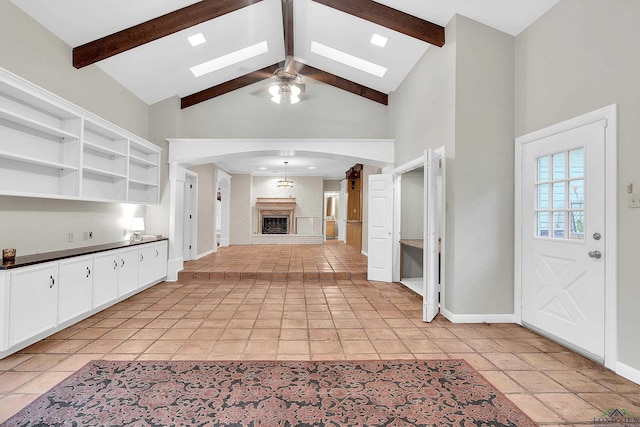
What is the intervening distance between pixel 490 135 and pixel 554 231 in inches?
47.8

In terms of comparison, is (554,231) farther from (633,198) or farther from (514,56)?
(514,56)

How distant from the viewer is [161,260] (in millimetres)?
5312

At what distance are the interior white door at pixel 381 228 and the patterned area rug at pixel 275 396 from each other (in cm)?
304

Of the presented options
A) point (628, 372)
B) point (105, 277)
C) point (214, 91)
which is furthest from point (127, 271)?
point (628, 372)

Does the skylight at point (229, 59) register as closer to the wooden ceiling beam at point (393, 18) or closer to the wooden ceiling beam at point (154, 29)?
the wooden ceiling beam at point (154, 29)

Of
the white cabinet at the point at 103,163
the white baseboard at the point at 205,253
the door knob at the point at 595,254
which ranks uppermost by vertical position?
the white cabinet at the point at 103,163

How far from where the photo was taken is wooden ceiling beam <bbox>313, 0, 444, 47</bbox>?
12.5 feet

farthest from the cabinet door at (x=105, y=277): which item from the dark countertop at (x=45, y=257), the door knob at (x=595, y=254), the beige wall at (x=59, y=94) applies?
the door knob at (x=595, y=254)

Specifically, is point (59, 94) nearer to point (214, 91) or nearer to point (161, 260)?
point (214, 91)

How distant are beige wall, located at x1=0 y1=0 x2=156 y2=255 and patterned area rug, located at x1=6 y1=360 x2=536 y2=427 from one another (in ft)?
5.54

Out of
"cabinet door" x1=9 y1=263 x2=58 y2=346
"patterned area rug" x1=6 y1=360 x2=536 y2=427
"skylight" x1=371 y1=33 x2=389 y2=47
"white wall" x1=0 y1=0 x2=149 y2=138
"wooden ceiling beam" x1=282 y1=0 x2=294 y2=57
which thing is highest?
"wooden ceiling beam" x1=282 y1=0 x2=294 y2=57

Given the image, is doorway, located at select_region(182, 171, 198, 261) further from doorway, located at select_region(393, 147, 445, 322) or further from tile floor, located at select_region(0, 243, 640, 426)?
doorway, located at select_region(393, 147, 445, 322)

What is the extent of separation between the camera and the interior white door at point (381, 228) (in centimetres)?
558

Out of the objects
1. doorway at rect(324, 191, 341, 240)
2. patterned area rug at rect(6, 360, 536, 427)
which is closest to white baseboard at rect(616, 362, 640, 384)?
patterned area rug at rect(6, 360, 536, 427)
